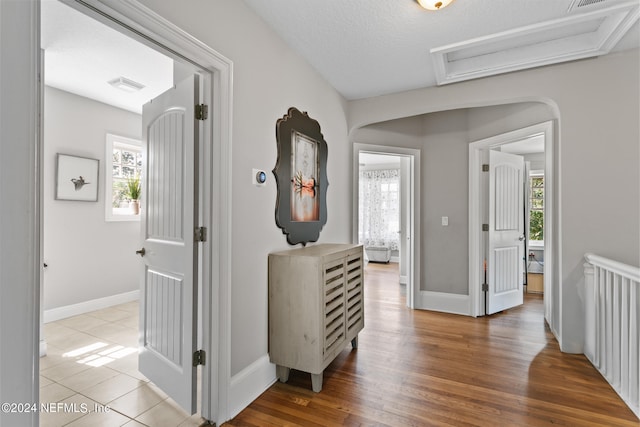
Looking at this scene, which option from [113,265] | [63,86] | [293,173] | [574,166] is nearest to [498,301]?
[574,166]

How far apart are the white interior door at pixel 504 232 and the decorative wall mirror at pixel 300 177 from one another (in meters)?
2.16

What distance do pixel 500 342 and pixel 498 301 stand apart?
3.31 ft

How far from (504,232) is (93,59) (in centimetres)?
469

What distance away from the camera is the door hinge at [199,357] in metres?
1.79

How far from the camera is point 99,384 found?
217 centimetres

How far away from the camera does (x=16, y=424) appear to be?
713 millimetres

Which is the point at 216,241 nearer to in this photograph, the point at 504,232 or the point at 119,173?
the point at 119,173

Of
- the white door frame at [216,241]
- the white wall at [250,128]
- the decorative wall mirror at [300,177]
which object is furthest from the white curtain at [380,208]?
the white door frame at [216,241]

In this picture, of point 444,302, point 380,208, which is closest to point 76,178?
point 444,302

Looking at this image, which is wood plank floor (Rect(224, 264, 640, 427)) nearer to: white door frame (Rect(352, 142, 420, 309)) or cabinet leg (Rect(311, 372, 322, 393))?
cabinet leg (Rect(311, 372, 322, 393))

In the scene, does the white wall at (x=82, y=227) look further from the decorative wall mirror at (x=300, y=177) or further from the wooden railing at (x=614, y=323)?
the wooden railing at (x=614, y=323)

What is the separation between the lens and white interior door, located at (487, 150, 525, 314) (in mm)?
3725

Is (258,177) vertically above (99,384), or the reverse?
(258,177)

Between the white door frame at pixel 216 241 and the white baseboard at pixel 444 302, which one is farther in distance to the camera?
the white baseboard at pixel 444 302
